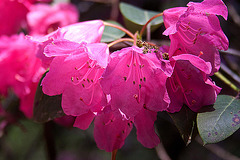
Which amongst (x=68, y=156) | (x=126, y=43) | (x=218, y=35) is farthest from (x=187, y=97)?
(x=68, y=156)

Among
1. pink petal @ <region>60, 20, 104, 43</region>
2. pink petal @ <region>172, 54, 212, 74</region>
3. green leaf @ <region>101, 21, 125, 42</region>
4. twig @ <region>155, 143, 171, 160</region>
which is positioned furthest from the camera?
twig @ <region>155, 143, 171, 160</region>

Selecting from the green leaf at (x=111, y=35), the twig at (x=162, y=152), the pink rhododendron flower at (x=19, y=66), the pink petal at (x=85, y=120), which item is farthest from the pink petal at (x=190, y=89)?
the twig at (x=162, y=152)

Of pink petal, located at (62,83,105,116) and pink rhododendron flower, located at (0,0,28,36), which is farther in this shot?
pink rhododendron flower, located at (0,0,28,36)

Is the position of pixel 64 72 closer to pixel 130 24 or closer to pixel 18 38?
pixel 130 24

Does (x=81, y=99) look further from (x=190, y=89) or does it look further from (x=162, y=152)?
(x=162, y=152)

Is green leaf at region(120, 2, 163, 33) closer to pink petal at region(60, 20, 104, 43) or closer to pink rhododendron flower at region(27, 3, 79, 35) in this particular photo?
pink petal at region(60, 20, 104, 43)

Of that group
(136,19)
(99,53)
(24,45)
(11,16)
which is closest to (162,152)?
(136,19)

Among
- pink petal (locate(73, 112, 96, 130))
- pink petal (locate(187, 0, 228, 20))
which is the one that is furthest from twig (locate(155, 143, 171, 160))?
pink petal (locate(187, 0, 228, 20))

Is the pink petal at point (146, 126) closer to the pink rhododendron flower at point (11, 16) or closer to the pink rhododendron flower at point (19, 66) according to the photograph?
the pink rhododendron flower at point (19, 66)
